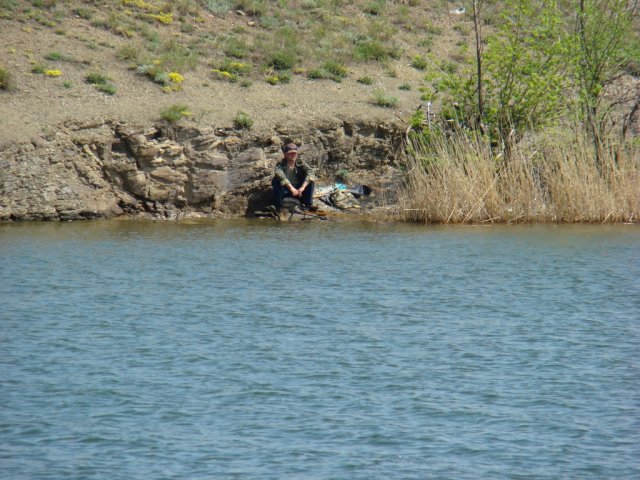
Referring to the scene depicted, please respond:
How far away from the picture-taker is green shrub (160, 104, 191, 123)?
22734 millimetres

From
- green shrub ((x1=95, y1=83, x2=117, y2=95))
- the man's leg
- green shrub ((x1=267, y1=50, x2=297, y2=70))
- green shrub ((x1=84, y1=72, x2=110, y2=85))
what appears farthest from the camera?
green shrub ((x1=267, y1=50, x2=297, y2=70))

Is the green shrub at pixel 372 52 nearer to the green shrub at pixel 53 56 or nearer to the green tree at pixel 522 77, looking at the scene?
the green tree at pixel 522 77

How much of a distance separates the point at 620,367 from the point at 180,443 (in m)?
4.26

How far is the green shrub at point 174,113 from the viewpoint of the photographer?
2273 centimetres

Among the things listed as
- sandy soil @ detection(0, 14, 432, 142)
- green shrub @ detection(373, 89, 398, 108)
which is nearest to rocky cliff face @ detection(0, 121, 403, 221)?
sandy soil @ detection(0, 14, 432, 142)

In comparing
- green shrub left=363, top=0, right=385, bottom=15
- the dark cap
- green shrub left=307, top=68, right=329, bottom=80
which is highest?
green shrub left=363, top=0, right=385, bottom=15

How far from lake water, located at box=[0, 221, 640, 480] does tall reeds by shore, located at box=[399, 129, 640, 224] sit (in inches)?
137

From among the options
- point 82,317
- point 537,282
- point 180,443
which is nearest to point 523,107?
point 537,282

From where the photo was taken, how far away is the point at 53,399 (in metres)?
8.80

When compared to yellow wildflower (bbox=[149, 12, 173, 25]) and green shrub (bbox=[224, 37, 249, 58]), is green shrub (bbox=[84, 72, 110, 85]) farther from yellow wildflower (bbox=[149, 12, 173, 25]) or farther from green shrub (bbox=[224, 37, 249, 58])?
yellow wildflower (bbox=[149, 12, 173, 25])

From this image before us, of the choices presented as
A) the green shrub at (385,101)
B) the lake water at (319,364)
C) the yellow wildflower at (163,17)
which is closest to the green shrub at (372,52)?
the green shrub at (385,101)

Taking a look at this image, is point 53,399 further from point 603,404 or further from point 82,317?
point 603,404

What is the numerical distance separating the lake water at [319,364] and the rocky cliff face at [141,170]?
392 cm

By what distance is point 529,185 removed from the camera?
69.3 feet
